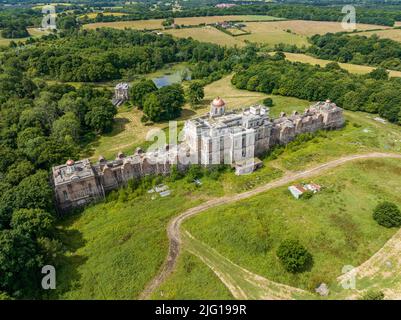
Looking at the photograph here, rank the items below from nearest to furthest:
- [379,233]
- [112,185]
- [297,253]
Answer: [297,253]
[379,233]
[112,185]

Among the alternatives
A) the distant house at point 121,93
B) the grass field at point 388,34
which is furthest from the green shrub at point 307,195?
the grass field at point 388,34

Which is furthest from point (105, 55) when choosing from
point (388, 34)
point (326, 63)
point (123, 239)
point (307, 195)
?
point (388, 34)

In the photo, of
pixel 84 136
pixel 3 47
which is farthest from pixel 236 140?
pixel 3 47

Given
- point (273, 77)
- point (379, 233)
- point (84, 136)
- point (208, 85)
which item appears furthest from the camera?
point (208, 85)

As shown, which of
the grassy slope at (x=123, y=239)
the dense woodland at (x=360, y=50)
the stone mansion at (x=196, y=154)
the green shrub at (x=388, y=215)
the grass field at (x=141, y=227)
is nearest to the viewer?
the grassy slope at (x=123, y=239)

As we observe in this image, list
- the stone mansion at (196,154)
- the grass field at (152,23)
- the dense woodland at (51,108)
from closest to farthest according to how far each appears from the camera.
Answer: the dense woodland at (51,108), the stone mansion at (196,154), the grass field at (152,23)

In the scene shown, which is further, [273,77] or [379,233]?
[273,77]

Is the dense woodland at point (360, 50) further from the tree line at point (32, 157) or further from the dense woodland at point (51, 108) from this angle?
the tree line at point (32, 157)

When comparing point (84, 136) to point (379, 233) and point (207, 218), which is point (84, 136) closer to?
point (207, 218)
